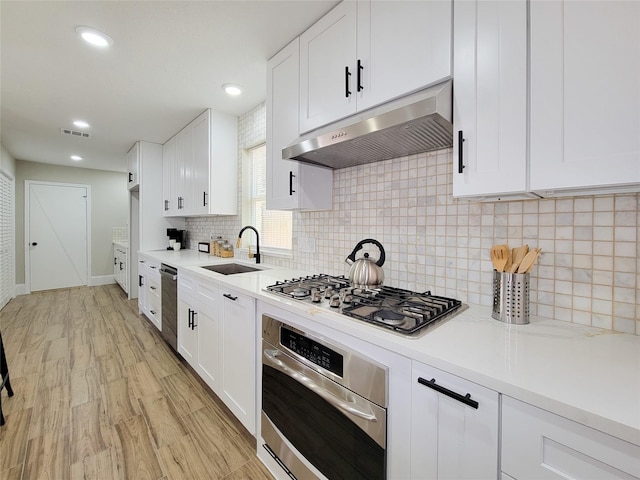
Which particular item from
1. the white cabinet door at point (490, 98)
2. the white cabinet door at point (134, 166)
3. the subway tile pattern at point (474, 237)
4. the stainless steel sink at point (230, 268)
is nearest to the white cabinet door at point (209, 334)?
the stainless steel sink at point (230, 268)

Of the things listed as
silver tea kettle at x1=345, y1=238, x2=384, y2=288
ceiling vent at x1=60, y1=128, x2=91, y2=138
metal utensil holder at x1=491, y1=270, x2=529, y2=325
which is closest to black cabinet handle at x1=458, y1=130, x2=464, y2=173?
metal utensil holder at x1=491, y1=270, x2=529, y2=325

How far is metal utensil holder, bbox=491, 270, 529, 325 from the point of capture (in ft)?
3.37

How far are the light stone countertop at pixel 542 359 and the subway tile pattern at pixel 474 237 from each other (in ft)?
0.38

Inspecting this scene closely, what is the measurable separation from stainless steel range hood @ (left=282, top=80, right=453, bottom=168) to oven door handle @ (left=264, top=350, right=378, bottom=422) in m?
1.08

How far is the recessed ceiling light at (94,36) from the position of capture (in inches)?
68.1

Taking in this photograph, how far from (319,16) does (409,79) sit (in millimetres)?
849

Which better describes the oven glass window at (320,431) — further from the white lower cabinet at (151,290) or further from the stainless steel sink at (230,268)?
the white lower cabinet at (151,290)

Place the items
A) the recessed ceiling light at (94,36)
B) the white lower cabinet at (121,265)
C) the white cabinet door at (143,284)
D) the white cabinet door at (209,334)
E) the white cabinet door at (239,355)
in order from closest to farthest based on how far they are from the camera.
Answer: the white cabinet door at (239,355)
the recessed ceiling light at (94,36)
the white cabinet door at (209,334)
the white cabinet door at (143,284)
the white lower cabinet at (121,265)

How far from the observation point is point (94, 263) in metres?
6.00

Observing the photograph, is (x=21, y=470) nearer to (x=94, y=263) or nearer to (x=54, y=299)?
(x=54, y=299)

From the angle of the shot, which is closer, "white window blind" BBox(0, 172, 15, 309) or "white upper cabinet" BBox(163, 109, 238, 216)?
"white upper cabinet" BBox(163, 109, 238, 216)

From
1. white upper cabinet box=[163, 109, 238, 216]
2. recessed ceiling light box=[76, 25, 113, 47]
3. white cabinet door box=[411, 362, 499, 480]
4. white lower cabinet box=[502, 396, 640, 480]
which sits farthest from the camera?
white upper cabinet box=[163, 109, 238, 216]

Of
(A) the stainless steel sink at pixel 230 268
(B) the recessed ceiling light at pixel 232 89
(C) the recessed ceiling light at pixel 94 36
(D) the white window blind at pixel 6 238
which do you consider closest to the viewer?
(C) the recessed ceiling light at pixel 94 36

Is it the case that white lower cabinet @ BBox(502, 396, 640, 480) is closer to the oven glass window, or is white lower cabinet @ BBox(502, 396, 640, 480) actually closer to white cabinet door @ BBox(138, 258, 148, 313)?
the oven glass window
